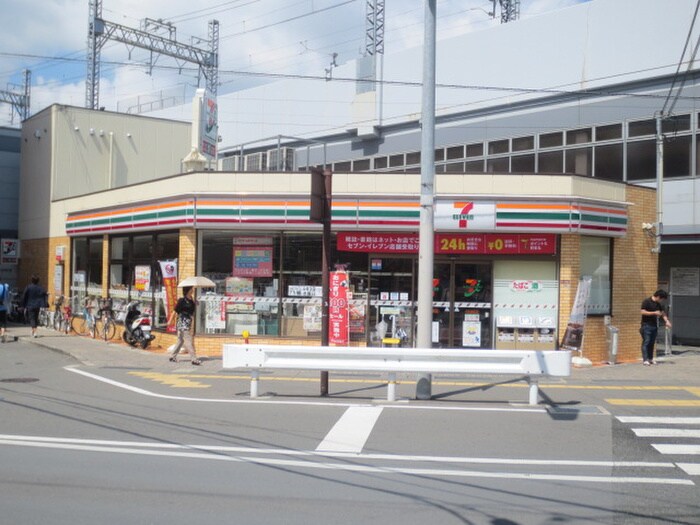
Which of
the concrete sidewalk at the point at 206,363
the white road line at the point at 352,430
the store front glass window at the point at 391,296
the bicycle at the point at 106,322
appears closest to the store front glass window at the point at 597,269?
the concrete sidewalk at the point at 206,363

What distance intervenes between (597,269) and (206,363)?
945 centimetres

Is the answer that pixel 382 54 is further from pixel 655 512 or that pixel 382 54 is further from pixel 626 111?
pixel 655 512

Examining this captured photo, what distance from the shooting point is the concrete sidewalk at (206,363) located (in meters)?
13.8

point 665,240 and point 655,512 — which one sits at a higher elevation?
point 665,240

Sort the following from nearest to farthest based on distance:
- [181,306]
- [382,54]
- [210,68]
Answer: [181,306] < [382,54] < [210,68]

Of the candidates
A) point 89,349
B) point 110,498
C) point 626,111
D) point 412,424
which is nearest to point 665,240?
point 626,111

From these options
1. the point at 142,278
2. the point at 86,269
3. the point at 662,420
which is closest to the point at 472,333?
the point at 662,420

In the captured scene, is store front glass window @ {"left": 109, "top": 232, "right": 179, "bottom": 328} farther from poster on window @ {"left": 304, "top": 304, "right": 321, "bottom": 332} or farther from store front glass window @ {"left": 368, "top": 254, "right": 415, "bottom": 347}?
store front glass window @ {"left": 368, "top": 254, "right": 415, "bottom": 347}

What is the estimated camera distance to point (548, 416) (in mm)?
9867

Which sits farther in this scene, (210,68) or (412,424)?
(210,68)

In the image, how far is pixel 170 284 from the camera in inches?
693

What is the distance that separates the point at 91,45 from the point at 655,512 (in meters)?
36.4

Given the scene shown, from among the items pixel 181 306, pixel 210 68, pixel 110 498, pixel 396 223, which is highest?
pixel 210 68

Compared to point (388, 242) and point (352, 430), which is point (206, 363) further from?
point (352, 430)
